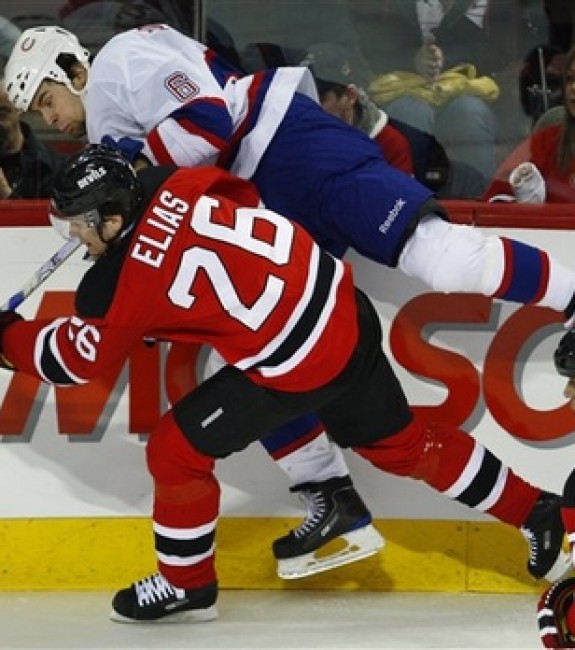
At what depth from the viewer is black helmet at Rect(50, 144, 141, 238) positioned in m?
2.97

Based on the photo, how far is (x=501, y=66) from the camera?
13.5ft

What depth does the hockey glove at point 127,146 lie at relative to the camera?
322 cm

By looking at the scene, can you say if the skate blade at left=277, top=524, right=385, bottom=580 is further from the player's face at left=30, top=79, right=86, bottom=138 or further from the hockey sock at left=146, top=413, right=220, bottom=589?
the player's face at left=30, top=79, right=86, bottom=138

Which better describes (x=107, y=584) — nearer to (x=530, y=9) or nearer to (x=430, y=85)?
(x=430, y=85)

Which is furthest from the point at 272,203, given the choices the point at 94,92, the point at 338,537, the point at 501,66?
the point at 501,66

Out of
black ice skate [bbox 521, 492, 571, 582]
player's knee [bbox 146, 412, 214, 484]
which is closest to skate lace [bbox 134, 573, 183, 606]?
player's knee [bbox 146, 412, 214, 484]

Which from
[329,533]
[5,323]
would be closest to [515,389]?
[329,533]

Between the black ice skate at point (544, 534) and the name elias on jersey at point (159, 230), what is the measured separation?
90 cm

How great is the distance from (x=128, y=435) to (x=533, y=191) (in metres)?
0.94

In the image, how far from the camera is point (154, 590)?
3266mm

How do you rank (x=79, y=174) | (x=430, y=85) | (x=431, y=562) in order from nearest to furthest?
1. (x=79, y=174)
2. (x=431, y=562)
3. (x=430, y=85)

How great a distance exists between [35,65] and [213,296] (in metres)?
0.62

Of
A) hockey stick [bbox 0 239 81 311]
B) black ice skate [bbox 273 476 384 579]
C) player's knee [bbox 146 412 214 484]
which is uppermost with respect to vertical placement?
hockey stick [bbox 0 239 81 311]

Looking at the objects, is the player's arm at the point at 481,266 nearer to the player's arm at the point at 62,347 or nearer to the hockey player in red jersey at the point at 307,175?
the hockey player in red jersey at the point at 307,175
